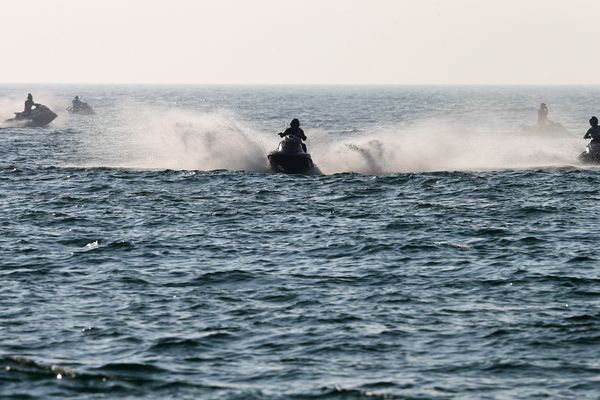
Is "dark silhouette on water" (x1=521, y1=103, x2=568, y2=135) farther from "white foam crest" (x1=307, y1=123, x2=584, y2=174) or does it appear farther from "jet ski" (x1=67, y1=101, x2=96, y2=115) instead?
"jet ski" (x1=67, y1=101, x2=96, y2=115)

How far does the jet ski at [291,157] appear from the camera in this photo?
3950 centimetres

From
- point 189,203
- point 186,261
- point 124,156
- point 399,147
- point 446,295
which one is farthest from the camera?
point 124,156

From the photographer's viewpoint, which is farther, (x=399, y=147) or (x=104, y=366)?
(x=399, y=147)

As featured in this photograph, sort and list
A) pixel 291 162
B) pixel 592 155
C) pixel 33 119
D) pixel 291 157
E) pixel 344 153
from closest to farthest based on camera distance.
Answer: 1. pixel 291 157
2. pixel 291 162
3. pixel 592 155
4. pixel 344 153
5. pixel 33 119

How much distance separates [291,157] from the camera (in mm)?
39844

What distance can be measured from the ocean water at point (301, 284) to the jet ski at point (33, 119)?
43550 mm

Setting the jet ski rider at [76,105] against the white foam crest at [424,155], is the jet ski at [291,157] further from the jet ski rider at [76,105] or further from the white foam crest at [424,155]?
the jet ski rider at [76,105]

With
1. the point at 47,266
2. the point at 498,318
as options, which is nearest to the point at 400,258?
the point at 498,318

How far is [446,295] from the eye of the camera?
68.0 ft

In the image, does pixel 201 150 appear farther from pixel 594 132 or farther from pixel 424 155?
pixel 594 132

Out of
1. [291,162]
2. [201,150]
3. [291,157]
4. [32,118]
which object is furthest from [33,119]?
[291,157]

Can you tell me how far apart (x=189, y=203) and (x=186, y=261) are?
9.60 metres

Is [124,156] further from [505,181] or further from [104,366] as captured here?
[104,366]

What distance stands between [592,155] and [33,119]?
178 feet
